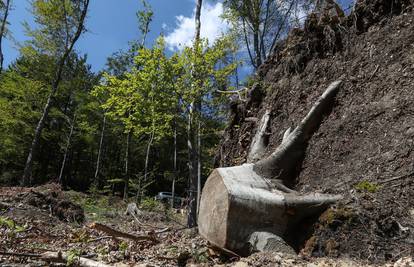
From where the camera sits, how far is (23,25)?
1911 cm

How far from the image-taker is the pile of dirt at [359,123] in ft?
11.0

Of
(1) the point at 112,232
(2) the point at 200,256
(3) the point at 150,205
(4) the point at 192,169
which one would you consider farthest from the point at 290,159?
(3) the point at 150,205

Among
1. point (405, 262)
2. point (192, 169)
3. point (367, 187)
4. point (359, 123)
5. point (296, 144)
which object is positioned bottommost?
point (405, 262)

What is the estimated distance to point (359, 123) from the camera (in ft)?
14.9

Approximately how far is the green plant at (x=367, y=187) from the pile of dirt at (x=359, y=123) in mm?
10

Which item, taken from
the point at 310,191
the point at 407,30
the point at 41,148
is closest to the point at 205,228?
the point at 310,191

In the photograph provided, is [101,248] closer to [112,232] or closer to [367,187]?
[112,232]

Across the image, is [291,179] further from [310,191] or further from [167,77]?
[167,77]

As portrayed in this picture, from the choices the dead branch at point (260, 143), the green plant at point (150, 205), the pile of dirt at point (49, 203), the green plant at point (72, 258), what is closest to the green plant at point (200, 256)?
the green plant at point (72, 258)

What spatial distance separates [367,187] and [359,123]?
1.13 metres

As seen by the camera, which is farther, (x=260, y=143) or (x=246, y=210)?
(x=260, y=143)

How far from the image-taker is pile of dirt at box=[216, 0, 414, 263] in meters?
3.36

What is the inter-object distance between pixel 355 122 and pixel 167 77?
627 centimetres

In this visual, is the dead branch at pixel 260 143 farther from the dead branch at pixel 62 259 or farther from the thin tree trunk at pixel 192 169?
the thin tree trunk at pixel 192 169
